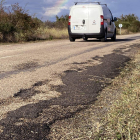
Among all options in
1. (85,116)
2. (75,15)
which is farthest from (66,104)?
(75,15)

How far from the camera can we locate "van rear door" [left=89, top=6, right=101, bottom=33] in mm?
14413

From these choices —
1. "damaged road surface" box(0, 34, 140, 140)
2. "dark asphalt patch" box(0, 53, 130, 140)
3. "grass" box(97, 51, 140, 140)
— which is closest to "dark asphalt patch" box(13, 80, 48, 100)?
"damaged road surface" box(0, 34, 140, 140)

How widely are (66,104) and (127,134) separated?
1274 millimetres

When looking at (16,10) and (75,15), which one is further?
(16,10)

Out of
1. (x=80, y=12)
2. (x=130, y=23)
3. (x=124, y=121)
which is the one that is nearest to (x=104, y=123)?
(x=124, y=121)

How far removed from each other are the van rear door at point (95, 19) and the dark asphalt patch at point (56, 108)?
9.49 metres

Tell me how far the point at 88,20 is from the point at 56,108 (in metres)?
11.8

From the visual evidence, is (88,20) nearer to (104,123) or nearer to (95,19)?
(95,19)

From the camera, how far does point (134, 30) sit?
1796 inches

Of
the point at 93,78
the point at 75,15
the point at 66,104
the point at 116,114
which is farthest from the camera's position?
the point at 75,15

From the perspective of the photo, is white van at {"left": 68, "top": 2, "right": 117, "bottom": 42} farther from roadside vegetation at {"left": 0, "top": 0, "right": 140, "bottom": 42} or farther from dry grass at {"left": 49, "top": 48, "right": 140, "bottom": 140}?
dry grass at {"left": 49, "top": 48, "right": 140, "bottom": 140}

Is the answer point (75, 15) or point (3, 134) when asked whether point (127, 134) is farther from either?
point (75, 15)

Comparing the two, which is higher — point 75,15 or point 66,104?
point 75,15

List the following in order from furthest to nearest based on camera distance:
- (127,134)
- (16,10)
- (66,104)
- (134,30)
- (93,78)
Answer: (134,30) < (16,10) < (93,78) < (66,104) < (127,134)
